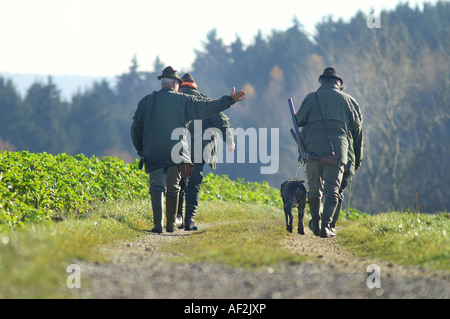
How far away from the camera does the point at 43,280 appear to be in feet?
13.5

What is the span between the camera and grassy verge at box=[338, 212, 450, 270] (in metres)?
5.44

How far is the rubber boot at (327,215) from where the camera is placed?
7844 millimetres

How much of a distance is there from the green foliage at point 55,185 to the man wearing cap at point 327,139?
3621 mm

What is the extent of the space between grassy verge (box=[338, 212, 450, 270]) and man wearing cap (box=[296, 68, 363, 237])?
46 centimetres

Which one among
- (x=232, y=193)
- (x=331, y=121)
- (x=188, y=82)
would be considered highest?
(x=188, y=82)

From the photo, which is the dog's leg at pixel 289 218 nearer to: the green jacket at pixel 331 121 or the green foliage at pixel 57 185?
the green jacket at pixel 331 121

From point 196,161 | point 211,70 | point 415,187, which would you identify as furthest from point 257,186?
point 211,70

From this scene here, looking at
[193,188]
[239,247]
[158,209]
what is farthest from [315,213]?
[239,247]

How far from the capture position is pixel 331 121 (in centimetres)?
799

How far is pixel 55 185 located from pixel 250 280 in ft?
16.2

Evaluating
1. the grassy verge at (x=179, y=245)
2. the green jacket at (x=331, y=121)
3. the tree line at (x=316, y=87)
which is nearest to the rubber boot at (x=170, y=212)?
the grassy verge at (x=179, y=245)

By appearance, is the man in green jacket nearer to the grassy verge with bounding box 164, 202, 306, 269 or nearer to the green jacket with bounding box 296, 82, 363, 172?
the grassy verge with bounding box 164, 202, 306, 269

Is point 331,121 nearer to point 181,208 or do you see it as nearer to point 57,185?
point 181,208

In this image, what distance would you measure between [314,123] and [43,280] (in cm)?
495
